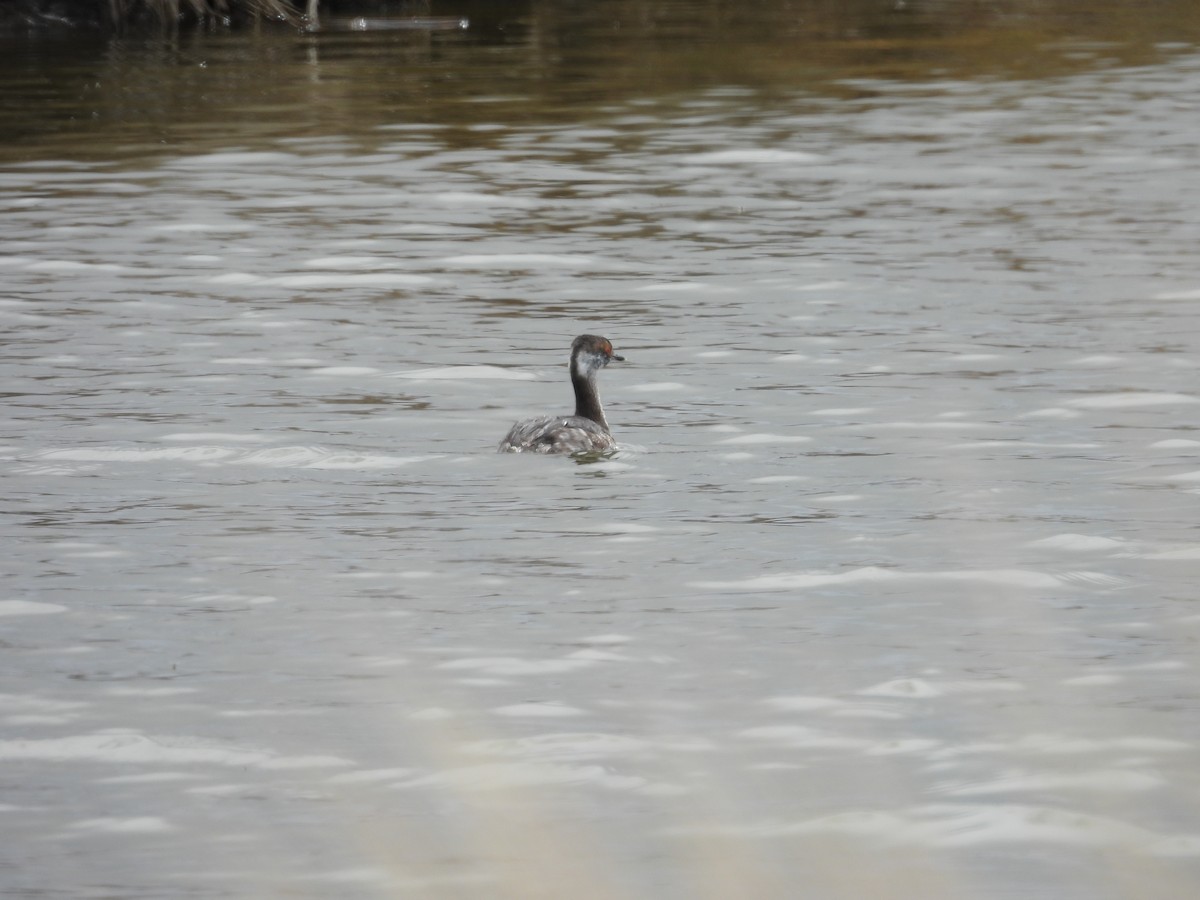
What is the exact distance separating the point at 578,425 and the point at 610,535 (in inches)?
62.3

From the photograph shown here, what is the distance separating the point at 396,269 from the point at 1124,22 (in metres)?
22.3

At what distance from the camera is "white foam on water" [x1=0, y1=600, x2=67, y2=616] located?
9086 mm

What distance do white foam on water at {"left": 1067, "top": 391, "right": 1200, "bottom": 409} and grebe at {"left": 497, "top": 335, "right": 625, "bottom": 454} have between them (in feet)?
8.00

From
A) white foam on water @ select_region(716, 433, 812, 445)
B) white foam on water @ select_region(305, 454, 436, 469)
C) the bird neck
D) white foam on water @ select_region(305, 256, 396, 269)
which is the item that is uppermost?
the bird neck

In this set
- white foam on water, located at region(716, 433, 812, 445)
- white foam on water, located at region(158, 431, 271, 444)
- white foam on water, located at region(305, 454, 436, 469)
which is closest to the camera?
white foam on water, located at region(305, 454, 436, 469)

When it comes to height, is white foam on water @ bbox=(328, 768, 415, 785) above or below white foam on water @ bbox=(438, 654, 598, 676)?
below

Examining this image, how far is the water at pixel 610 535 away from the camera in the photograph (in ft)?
22.9

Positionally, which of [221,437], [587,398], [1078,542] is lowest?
[221,437]

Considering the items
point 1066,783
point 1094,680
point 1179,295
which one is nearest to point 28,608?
point 1094,680

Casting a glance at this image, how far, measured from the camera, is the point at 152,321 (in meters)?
15.7

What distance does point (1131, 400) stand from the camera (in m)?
12.6

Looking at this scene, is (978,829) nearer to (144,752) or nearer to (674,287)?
(144,752)

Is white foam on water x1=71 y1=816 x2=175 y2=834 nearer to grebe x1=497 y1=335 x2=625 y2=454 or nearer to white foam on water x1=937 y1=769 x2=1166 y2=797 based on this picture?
white foam on water x1=937 y1=769 x2=1166 y2=797

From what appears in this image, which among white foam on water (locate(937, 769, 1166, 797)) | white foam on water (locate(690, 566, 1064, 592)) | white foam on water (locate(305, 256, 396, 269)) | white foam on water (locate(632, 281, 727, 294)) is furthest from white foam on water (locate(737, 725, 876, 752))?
white foam on water (locate(305, 256, 396, 269))
